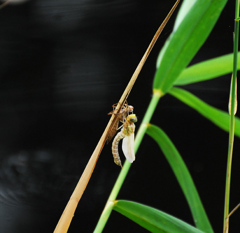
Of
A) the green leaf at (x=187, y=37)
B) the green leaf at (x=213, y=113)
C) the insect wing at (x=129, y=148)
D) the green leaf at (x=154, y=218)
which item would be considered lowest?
the green leaf at (x=154, y=218)

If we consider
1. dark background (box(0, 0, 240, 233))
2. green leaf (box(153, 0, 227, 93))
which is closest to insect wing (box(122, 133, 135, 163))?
green leaf (box(153, 0, 227, 93))

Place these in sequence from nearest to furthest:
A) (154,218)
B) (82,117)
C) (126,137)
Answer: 1. (154,218)
2. (126,137)
3. (82,117)

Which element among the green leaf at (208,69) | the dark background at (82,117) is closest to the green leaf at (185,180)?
the green leaf at (208,69)

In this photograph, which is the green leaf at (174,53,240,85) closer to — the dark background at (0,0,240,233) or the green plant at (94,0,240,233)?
the green plant at (94,0,240,233)

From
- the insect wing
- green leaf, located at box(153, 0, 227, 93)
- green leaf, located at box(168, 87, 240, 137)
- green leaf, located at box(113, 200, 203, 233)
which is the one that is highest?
green leaf, located at box(153, 0, 227, 93)

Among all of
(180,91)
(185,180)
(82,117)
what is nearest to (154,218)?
(185,180)

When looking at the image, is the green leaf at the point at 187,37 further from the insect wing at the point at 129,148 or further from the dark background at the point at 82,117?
the dark background at the point at 82,117

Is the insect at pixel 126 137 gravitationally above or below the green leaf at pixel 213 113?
below

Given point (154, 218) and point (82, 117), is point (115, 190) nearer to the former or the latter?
point (154, 218)
